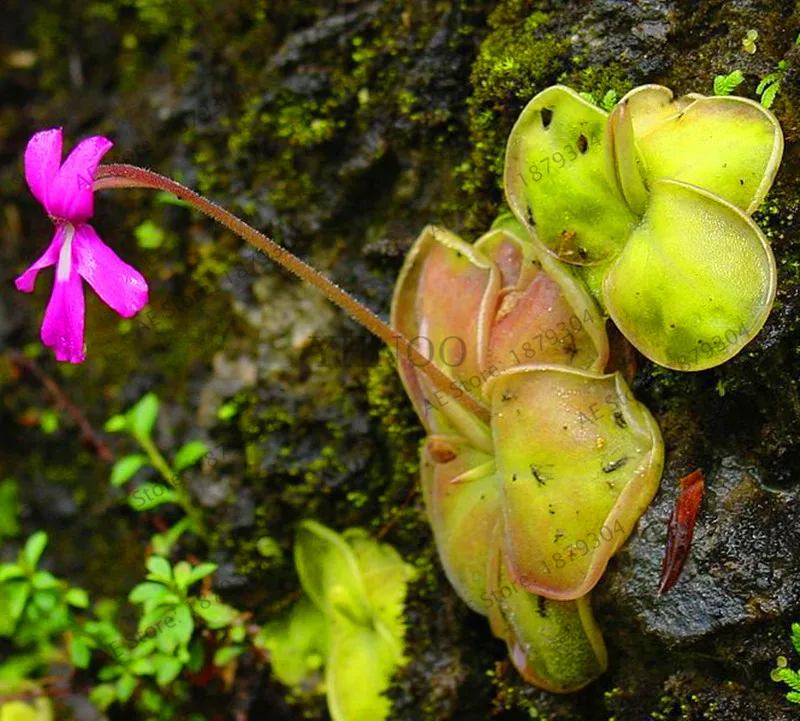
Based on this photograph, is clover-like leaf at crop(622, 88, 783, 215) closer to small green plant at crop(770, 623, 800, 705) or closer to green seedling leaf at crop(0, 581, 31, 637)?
→ small green plant at crop(770, 623, 800, 705)

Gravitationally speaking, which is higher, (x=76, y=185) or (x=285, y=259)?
(x=76, y=185)

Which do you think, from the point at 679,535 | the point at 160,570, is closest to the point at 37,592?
the point at 160,570

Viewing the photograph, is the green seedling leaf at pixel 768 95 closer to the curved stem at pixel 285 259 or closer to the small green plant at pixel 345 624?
the curved stem at pixel 285 259

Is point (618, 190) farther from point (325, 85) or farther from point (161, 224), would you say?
point (161, 224)

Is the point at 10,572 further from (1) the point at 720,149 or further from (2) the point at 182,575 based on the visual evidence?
(1) the point at 720,149

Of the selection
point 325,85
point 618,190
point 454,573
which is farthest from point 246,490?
point 618,190

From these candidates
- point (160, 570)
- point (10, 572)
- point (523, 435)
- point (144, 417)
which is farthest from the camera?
point (144, 417)
